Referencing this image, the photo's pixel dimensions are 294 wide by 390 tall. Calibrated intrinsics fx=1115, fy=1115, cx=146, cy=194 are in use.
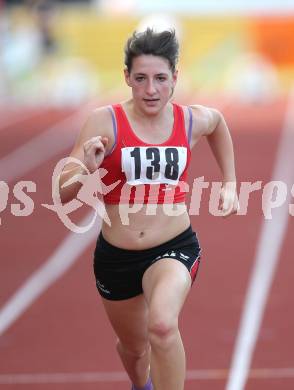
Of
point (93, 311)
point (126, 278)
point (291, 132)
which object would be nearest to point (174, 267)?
point (126, 278)

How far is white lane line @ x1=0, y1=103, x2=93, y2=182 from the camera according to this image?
1562 cm

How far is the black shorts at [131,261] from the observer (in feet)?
17.1

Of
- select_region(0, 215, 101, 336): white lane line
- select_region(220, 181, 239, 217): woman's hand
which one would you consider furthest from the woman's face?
select_region(0, 215, 101, 336): white lane line

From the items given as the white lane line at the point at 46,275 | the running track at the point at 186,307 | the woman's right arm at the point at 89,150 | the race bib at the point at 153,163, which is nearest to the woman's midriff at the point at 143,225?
the race bib at the point at 153,163

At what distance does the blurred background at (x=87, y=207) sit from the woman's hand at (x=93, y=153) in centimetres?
79

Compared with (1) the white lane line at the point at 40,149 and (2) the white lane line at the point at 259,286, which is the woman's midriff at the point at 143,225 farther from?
(1) the white lane line at the point at 40,149

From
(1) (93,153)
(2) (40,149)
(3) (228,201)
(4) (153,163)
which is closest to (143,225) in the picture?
(4) (153,163)

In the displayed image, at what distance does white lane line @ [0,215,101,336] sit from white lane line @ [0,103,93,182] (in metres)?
3.89

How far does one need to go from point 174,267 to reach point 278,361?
2052 mm

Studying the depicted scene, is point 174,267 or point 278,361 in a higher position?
point 174,267

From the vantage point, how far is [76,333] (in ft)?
25.2

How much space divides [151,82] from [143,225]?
68cm

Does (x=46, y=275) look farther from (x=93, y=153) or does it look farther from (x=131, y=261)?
(x=93, y=153)

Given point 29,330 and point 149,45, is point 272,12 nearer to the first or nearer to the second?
point 29,330
